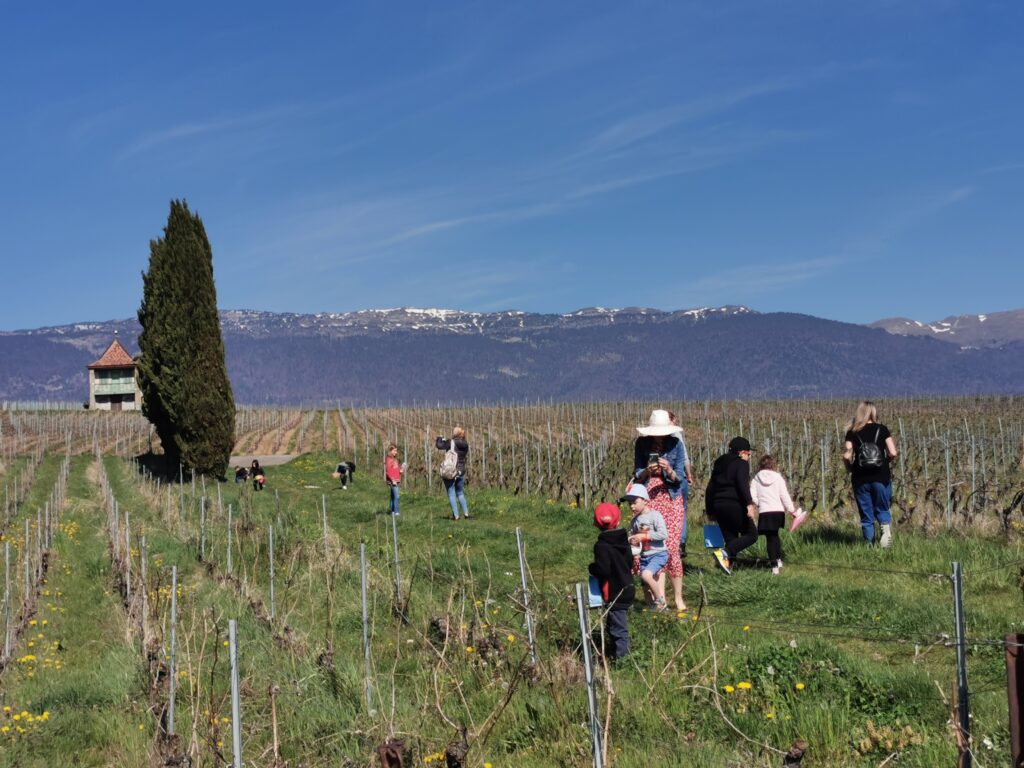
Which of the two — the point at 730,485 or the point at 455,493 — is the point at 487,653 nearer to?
the point at 730,485

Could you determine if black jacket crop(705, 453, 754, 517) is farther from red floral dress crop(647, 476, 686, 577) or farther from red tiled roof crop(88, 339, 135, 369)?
red tiled roof crop(88, 339, 135, 369)

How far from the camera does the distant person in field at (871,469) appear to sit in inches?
432

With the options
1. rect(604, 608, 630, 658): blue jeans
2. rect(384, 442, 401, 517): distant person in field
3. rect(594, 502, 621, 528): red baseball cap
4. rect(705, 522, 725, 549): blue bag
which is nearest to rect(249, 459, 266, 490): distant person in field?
rect(384, 442, 401, 517): distant person in field

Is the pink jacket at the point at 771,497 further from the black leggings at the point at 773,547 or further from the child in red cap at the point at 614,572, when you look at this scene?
the child in red cap at the point at 614,572

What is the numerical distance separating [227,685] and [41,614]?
447cm

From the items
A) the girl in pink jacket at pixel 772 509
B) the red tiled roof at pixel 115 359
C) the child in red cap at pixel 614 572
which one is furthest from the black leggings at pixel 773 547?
the red tiled roof at pixel 115 359

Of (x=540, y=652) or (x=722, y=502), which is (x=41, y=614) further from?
(x=722, y=502)

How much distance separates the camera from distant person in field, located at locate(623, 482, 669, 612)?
8523 mm

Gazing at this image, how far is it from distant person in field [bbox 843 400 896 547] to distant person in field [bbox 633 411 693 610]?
2.35 metres

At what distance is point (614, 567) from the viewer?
758 cm

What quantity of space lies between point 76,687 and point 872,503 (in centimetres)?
788

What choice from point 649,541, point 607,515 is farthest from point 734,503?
point 607,515

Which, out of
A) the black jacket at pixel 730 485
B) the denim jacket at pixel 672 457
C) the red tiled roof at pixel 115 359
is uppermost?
the red tiled roof at pixel 115 359

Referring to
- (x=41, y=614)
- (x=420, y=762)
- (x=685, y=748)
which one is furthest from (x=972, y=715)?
(x=41, y=614)
